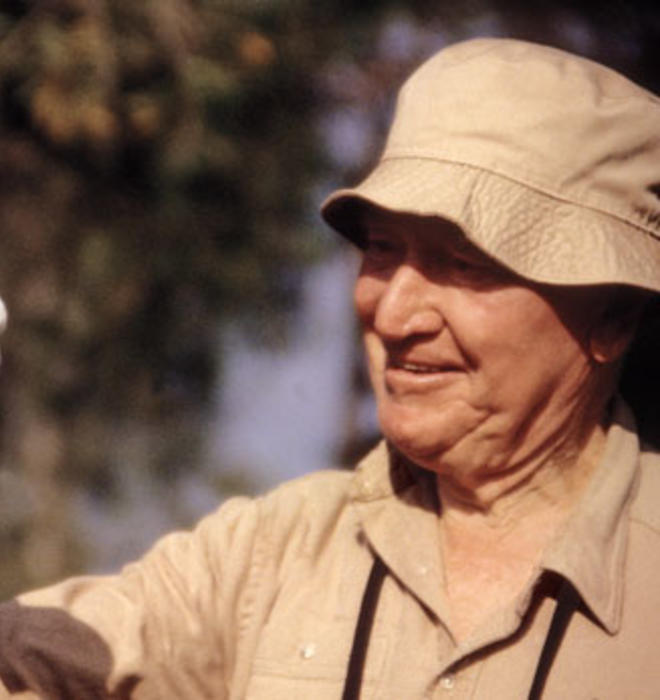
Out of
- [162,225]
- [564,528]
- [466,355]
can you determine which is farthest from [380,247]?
[162,225]

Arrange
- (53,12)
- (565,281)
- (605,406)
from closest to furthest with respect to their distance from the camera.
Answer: (565,281) → (605,406) → (53,12)

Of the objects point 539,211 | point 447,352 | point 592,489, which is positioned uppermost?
point 539,211

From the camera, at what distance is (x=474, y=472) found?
2.71 m

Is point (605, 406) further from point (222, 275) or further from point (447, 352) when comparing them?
point (222, 275)

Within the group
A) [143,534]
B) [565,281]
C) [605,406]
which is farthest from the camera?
[143,534]

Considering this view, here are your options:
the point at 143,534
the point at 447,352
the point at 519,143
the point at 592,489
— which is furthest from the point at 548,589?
the point at 143,534

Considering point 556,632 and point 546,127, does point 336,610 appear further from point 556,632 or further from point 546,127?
point 546,127

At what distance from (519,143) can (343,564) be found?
596mm

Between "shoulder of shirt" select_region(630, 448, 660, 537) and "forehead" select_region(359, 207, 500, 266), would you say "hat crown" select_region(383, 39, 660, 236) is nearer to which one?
"forehead" select_region(359, 207, 500, 266)

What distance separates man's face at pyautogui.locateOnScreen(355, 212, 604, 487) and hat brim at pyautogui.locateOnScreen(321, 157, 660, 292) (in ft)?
0.17

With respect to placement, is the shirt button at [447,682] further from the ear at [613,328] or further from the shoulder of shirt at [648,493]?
the ear at [613,328]

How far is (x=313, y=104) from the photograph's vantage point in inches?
167

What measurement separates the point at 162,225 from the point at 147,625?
1.72 metres

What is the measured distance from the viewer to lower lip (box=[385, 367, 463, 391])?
2666 mm
